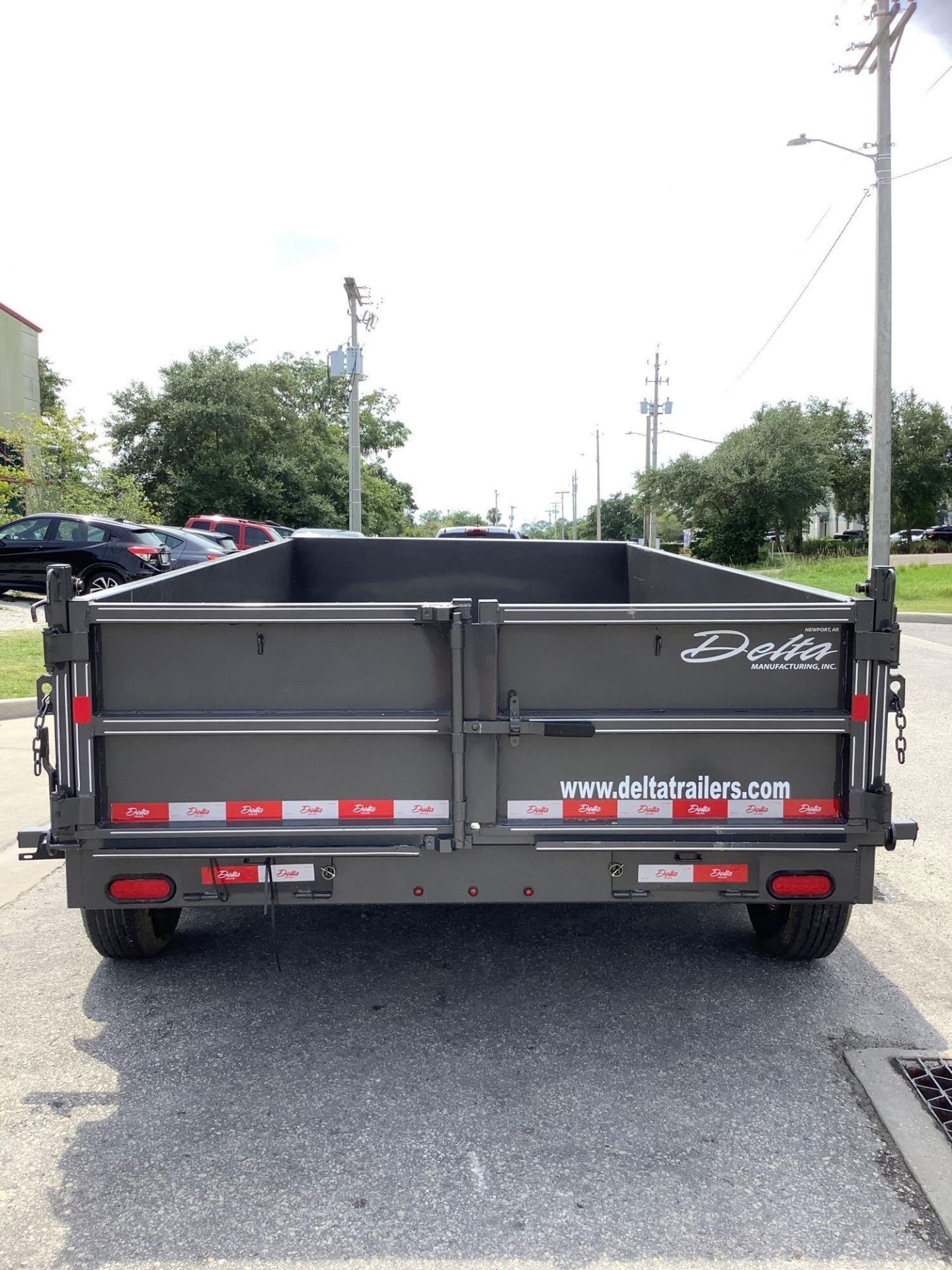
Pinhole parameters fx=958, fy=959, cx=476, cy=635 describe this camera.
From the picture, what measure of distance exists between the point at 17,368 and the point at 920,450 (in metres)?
46.0

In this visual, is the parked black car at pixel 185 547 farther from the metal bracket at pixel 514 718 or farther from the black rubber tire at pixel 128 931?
the metal bracket at pixel 514 718

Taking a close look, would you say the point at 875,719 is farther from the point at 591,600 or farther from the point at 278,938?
the point at 591,600

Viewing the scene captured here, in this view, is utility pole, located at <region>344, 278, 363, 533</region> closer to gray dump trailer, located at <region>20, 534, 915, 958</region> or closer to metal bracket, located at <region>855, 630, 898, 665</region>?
gray dump trailer, located at <region>20, 534, 915, 958</region>

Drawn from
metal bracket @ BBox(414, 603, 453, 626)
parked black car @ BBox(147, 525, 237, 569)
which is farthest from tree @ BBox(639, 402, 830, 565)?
metal bracket @ BBox(414, 603, 453, 626)

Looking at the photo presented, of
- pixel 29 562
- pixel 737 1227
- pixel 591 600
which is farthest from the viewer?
pixel 29 562

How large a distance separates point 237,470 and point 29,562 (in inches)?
825

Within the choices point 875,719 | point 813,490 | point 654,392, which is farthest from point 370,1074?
point 654,392

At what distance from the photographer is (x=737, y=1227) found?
259 cm

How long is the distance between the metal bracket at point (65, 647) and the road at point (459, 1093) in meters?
1.46

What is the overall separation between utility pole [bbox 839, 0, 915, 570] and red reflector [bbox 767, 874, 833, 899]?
15091 mm

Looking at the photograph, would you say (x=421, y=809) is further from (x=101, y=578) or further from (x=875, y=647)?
(x=101, y=578)

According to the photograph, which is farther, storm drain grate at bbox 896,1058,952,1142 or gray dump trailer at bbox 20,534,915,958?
gray dump trailer at bbox 20,534,915,958

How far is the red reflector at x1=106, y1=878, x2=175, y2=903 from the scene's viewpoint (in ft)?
11.2

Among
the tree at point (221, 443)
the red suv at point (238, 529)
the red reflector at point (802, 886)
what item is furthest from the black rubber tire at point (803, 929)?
the tree at point (221, 443)
